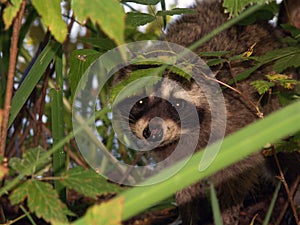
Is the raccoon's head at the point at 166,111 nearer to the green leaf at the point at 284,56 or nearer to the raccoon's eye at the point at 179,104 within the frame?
the raccoon's eye at the point at 179,104

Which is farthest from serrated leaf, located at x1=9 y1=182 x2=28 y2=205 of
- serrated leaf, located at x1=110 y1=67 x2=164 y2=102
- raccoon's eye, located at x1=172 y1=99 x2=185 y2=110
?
raccoon's eye, located at x1=172 y1=99 x2=185 y2=110

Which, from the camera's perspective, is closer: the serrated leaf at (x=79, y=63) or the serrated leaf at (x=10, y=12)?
the serrated leaf at (x=10, y=12)

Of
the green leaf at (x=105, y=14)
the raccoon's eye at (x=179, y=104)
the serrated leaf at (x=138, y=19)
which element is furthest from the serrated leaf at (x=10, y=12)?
the raccoon's eye at (x=179, y=104)

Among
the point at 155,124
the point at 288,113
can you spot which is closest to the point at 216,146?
the point at 288,113

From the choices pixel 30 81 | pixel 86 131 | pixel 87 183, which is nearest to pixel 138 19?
pixel 30 81

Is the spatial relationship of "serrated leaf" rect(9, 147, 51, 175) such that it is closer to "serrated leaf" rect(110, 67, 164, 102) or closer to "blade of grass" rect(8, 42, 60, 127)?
"serrated leaf" rect(110, 67, 164, 102)
